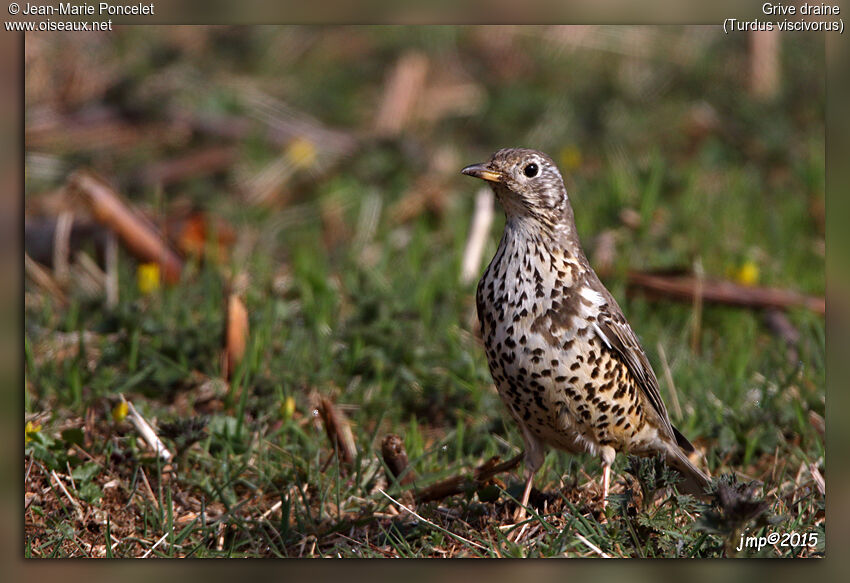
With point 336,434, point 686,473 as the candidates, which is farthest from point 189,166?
point 686,473

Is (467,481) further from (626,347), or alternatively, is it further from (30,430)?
(30,430)

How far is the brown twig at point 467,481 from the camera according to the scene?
4414mm

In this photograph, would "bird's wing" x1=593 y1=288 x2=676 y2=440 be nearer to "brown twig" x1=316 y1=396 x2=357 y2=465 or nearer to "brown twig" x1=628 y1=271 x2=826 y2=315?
"brown twig" x1=316 y1=396 x2=357 y2=465

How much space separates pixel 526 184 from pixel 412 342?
161 centimetres

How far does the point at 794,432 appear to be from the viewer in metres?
5.34

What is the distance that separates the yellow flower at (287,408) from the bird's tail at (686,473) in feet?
5.84

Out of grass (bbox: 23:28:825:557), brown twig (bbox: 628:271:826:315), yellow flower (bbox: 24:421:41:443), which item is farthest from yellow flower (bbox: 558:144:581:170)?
yellow flower (bbox: 24:421:41:443)

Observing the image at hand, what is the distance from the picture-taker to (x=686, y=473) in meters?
4.55

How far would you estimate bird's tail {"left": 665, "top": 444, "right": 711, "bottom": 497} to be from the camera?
4.46m

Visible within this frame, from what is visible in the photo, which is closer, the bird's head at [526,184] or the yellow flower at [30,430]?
the bird's head at [526,184]

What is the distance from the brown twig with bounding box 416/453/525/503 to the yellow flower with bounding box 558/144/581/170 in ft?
12.7

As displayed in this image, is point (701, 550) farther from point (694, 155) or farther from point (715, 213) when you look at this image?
point (694, 155)

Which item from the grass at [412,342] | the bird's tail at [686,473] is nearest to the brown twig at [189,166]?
the grass at [412,342]

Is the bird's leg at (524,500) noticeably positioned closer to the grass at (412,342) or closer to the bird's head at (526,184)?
the grass at (412,342)
